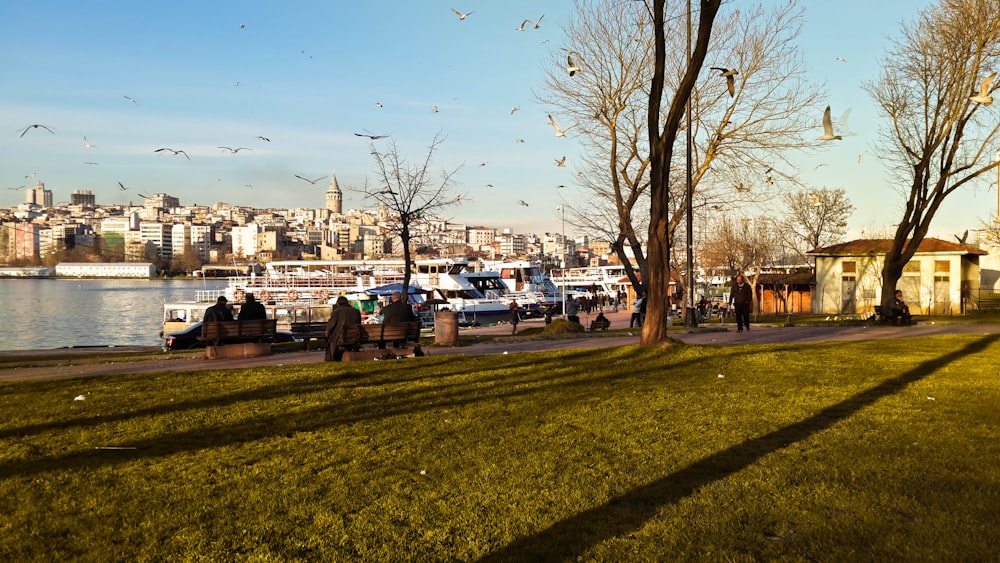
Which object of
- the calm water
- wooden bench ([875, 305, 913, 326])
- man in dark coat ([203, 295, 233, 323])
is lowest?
the calm water

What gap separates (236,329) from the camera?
1501 centimetres

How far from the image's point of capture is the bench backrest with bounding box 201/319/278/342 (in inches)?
577

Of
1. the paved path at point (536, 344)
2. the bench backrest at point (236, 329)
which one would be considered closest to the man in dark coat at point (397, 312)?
the paved path at point (536, 344)

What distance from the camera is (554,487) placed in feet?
16.8

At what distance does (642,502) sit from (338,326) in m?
9.34

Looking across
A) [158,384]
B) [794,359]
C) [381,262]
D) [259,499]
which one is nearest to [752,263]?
[381,262]

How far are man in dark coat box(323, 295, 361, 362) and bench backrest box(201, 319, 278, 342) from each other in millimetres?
1864

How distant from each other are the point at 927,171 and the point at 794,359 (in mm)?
14725

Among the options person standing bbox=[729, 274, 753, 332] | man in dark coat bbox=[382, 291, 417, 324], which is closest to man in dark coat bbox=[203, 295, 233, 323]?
man in dark coat bbox=[382, 291, 417, 324]

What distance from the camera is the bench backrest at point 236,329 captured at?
14.7m

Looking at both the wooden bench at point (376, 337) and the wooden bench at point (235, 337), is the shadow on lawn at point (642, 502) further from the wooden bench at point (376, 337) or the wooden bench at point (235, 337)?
the wooden bench at point (235, 337)

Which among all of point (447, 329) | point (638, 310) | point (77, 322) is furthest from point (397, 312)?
point (77, 322)

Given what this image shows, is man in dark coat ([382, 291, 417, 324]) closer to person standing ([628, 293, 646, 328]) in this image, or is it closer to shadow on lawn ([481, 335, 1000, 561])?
shadow on lawn ([481, 335, 1000, 561])

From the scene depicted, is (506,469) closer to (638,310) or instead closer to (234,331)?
(234,331)
